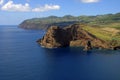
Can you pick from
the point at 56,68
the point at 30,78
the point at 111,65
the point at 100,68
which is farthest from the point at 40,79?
the point at 111,65

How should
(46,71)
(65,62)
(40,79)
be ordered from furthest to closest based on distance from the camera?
1. (65,62)
2. (46,71)
3. (40,79)

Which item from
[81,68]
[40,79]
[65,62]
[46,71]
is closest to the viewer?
[40,79]

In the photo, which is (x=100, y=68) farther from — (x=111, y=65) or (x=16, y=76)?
(x=16, y=76)

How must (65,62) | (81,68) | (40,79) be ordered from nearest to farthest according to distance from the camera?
(40,79), (81,68), (65,62)

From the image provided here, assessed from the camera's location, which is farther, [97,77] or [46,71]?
[46,71]

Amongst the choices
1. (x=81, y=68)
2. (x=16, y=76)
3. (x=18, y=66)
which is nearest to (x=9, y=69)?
(x=18, y=66)

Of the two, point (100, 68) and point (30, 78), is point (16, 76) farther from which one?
point (100, 68)

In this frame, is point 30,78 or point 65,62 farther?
point 65,62

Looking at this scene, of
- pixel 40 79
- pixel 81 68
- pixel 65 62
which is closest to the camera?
pixel 40 79
